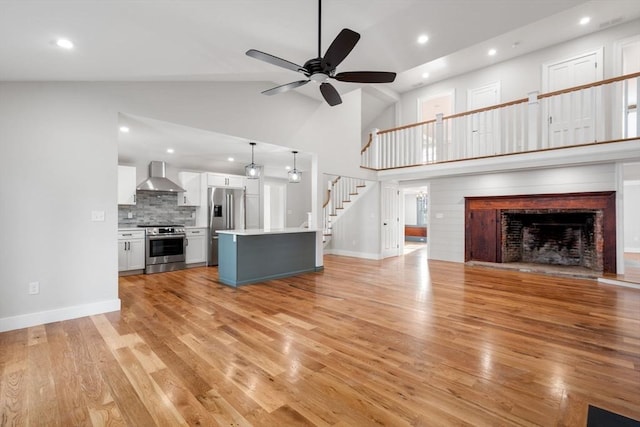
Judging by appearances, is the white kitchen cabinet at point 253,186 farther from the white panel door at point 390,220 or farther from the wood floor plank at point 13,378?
the wood floor plank at point 13,378

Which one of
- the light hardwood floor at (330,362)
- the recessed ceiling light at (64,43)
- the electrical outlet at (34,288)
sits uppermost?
the recessed ceiling light at (64,43)

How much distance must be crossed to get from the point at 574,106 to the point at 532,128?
696mm

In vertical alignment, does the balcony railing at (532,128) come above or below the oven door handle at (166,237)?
above

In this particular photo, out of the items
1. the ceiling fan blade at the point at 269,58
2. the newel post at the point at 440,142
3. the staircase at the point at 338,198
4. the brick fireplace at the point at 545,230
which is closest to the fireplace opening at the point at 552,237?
the brick fireplace at the point at 545,230

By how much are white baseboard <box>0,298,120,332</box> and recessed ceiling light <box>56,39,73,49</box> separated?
9.02ft

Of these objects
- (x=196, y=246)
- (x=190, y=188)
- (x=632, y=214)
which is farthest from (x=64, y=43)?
(x=632, y=214)

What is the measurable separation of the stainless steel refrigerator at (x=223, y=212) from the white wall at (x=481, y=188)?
5.01 metres

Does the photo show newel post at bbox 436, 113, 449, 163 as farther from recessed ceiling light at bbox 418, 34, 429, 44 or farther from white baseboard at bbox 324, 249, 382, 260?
recessed ceiling light at bbox 418, 34, 429, 44

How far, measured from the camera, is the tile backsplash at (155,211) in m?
6.45

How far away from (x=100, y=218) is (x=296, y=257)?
325cm

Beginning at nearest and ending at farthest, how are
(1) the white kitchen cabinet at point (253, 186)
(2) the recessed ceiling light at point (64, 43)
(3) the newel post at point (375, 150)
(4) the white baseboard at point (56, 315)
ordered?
1. (2) the recessed ceiling light at point (64, 43)
2. (4) the white baseboard at point (56, 315)
3. (1) the white kitchen cabinet at point (253, 186)
4. (3) the newel post at point (375, 150)

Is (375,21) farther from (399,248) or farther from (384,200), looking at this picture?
(399,248)

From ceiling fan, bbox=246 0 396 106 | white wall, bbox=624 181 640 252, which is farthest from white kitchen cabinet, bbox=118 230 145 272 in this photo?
white wall, bbox=624 181 640 252

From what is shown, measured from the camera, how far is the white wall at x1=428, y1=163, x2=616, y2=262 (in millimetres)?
5684
